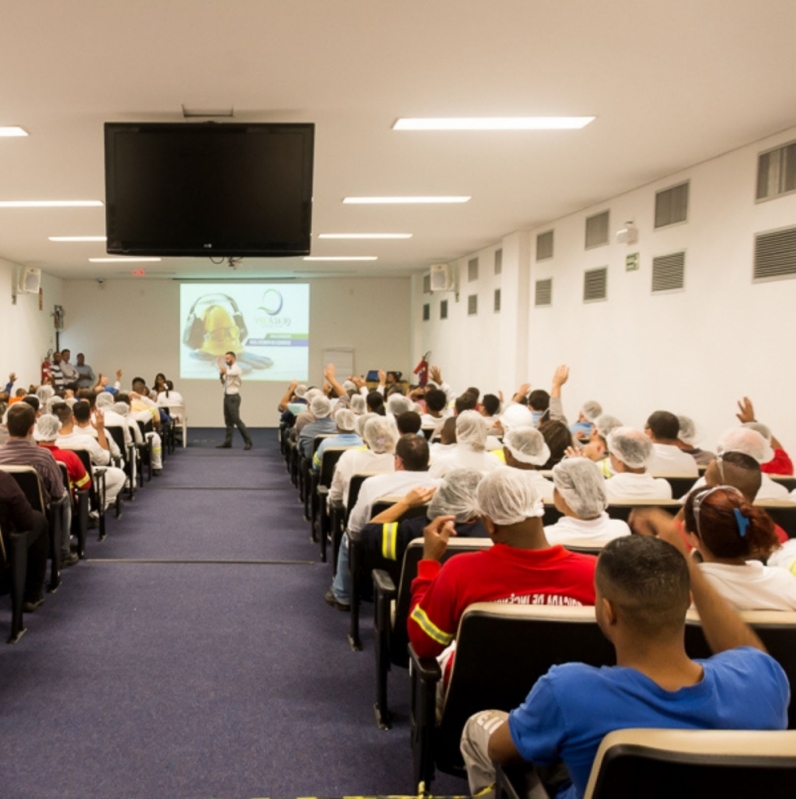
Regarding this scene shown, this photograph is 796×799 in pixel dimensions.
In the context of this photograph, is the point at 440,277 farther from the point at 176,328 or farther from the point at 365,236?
the point at 176,328

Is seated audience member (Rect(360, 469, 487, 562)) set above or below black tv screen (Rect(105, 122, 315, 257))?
below

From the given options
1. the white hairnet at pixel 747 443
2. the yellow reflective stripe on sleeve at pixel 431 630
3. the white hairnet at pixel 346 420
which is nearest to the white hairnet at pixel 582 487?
the yellow reflective stripe on sleeve at pixel 431 630

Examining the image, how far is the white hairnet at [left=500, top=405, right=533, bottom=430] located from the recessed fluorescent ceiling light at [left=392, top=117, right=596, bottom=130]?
2304 mm

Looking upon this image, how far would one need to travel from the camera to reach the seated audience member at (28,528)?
385 centimetres

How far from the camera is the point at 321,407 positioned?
7.62 m

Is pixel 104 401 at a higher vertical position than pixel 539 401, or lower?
lower

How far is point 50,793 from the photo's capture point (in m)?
2.63

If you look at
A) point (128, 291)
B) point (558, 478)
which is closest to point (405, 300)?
point (128, 291)

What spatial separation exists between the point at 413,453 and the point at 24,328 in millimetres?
12175

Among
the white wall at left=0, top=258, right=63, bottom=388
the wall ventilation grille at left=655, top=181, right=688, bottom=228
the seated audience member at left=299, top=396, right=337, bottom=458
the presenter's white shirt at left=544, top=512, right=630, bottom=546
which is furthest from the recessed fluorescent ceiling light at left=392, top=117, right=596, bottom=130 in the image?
the white wall at left=0, top=258, right=63, bottom=388

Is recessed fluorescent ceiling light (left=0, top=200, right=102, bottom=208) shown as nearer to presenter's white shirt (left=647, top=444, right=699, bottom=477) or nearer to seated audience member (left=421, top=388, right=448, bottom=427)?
seated audience member (left=421, top=388, right=448, bottom=427)

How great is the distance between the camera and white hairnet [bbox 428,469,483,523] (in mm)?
2906

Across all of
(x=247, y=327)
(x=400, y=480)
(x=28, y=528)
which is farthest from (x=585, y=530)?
(x=247, y=327)

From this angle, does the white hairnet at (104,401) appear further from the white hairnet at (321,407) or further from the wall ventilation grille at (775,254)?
the wall ventilation grille at (775,254)
